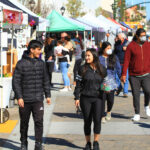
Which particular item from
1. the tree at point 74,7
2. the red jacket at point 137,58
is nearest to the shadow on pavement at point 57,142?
the red jacket at point 137,58

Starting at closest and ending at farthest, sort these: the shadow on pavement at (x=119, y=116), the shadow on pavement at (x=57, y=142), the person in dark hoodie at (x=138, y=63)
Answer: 1. the shadow on pavement at (x=57, y=142)
2. the person in dark hoodie at (x=138, y=63)
3. the shadow on pavement at (x=119, y=116)

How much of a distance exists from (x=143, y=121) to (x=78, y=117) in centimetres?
144

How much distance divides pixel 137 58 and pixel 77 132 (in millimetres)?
2143

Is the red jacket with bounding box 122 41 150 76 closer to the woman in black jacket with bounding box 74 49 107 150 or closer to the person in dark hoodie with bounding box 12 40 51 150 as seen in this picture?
the woman in black jacket with bounding box 74 49 107 150

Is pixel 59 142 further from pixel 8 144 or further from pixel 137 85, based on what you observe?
pixel 137 85

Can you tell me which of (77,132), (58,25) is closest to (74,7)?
(58,25)

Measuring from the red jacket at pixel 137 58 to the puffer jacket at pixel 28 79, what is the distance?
3171 mm

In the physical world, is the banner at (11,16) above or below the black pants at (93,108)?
above

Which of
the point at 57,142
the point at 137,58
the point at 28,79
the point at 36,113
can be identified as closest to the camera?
the point at 28,79

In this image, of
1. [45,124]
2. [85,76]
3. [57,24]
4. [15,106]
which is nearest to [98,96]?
[85,76]

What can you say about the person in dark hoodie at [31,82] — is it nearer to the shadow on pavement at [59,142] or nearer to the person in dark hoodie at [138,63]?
the shadow on pavement at [59,142]

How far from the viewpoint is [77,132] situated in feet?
27.6

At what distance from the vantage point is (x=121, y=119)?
9820 millimetres

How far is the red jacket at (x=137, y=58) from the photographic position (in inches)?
373
